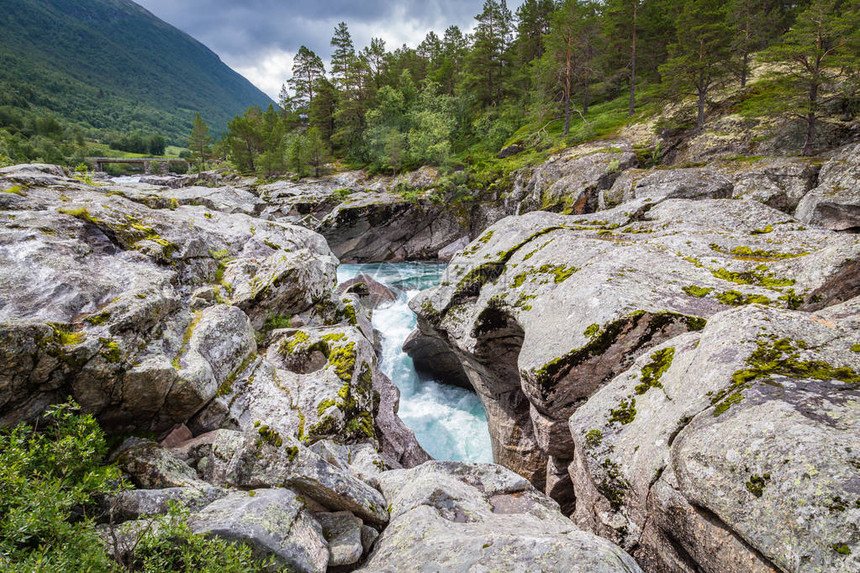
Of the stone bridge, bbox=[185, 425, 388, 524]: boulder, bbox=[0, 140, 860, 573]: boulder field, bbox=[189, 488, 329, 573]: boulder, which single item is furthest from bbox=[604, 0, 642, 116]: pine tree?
the stone bridge

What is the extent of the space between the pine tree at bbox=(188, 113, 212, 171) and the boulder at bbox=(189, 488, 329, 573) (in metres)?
103

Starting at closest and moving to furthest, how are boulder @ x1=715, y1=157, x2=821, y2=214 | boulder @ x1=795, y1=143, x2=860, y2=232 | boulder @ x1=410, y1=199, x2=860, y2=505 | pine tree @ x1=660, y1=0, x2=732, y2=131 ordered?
boulder @ x1=410, y1=199, x2=860, y2=505 → boulder @ x1=795, y1=143, x2=860, y2=232 → boulder @ x1=715, y1=157, x2=821, y2=214 → pine tree @ x1=660, y1=0, x2=732, y2=131

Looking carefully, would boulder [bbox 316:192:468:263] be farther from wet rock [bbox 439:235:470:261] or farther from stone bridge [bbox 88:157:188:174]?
stone bridge [bbox 88:157:188:174]

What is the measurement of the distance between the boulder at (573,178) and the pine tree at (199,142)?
84.4m

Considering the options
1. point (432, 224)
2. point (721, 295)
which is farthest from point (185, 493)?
point (432, 224)

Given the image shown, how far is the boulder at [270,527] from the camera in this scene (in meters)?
4.48

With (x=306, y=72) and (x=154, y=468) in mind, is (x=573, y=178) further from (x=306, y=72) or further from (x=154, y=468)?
(x=306, y=72)

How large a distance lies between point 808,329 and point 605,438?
11.7 feet

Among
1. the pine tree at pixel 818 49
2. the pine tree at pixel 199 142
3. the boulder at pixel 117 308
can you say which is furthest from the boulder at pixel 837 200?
the pine tree at pixel 199 142

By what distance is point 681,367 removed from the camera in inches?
241

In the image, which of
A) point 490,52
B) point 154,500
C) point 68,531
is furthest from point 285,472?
point 490,52

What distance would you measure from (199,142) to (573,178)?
94.6 meters

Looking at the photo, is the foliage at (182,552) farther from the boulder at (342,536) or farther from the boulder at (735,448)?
the boulder at (735,448)

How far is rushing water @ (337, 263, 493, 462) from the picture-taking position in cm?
1554
